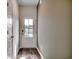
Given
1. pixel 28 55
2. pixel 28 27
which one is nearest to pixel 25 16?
pixel 28 27

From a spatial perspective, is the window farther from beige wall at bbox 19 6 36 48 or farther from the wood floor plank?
the wood floor plank

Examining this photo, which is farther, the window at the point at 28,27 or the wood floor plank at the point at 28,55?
the window at the point at 28,27

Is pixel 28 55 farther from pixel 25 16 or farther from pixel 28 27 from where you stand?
pixel 25 16

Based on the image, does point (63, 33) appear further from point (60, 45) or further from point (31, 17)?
point (31, 17)

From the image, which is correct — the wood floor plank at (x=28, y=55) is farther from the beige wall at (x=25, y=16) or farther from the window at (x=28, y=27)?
the window at (x=28, y=27)

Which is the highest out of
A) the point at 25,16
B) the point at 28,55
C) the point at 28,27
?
the point at 25,16

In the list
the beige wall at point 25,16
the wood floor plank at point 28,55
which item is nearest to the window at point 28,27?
the beige wall at point 25,16

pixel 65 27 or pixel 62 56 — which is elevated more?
pixel 65 27

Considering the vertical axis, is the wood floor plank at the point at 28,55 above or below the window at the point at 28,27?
Result: below

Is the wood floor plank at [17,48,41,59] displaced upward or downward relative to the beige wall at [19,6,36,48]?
downward

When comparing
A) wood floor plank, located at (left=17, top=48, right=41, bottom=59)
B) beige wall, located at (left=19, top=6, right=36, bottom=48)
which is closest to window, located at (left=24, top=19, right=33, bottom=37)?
beige wall, located at (left=19, top=6, right=36, bottom=48)

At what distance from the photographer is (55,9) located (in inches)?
128

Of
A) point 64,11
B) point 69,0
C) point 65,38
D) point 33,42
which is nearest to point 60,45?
point 65,38

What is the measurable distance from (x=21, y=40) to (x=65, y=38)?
588 centimetres
